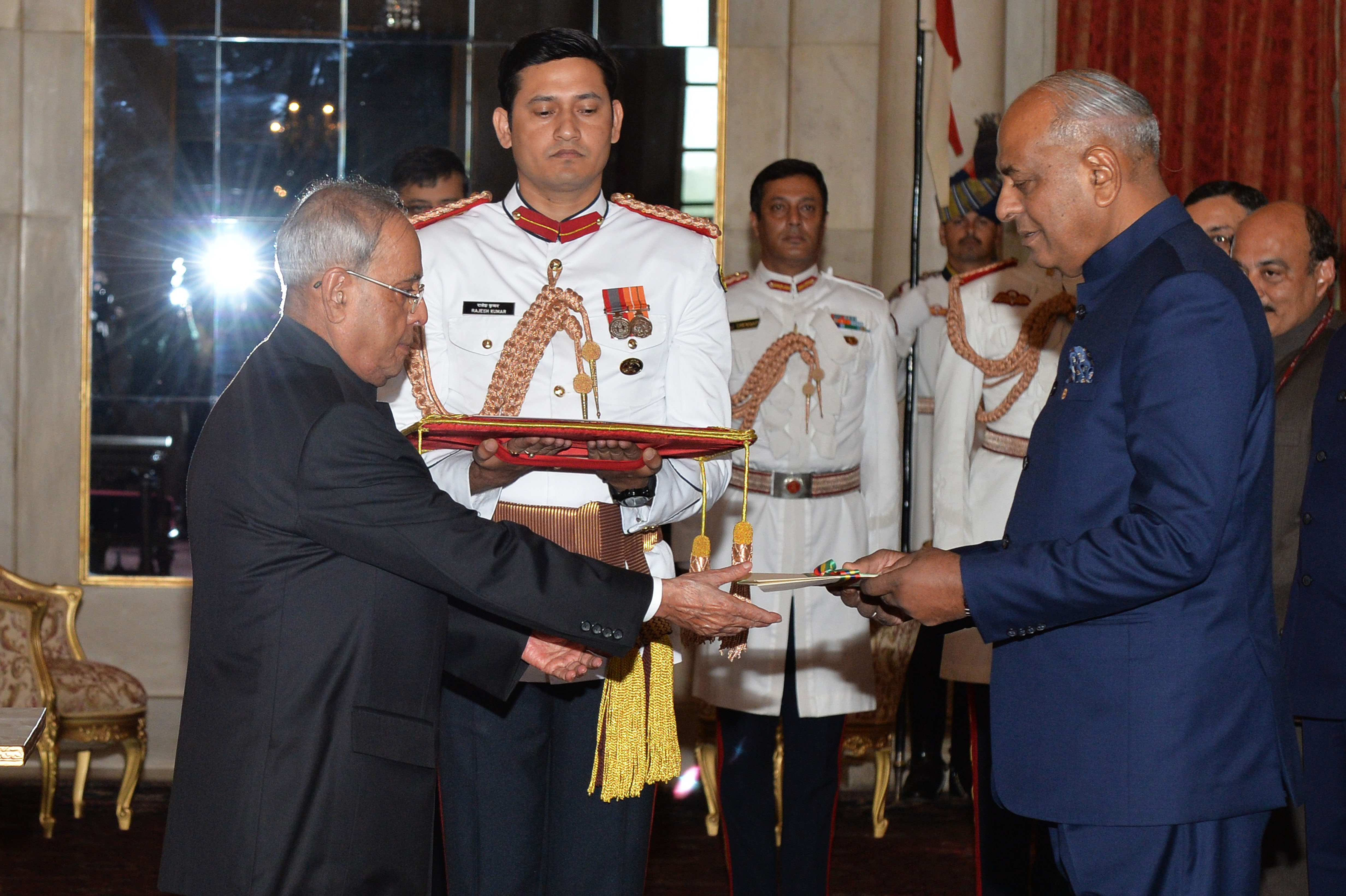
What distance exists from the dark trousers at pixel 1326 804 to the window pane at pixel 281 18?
445cm

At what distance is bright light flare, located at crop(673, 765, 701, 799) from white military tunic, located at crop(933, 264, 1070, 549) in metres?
1.63

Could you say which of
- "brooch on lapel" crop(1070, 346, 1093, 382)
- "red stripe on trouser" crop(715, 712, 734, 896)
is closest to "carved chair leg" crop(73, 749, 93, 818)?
"red stripe on trouser" crop(715, 712, 734, 896)

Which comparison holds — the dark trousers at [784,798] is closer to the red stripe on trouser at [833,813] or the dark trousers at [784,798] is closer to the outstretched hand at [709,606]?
the red stripe on trouser at [833,813]

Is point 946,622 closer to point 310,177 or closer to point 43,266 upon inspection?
point 310,177

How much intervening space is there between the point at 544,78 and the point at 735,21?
3353 millimetres

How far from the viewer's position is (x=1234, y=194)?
374 cm

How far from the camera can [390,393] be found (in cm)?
258

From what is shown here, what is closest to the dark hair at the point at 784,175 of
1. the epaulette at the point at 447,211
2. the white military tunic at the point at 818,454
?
the white military tunic at the point at 818,454

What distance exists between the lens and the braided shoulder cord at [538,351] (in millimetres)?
2520

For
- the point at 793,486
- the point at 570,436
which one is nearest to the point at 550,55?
the point at 570,436

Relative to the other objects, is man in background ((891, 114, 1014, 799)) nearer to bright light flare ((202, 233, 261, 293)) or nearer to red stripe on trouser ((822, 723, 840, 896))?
red stripe on trouser ((822, 723, 840, 896))

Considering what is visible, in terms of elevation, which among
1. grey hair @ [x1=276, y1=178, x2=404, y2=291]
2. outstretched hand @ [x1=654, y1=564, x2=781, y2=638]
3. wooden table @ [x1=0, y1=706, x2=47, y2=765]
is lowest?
wooden table @ [x1=0, y1=706, x2=47, y2=765]

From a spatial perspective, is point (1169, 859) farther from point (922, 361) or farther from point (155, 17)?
point (155, 17)

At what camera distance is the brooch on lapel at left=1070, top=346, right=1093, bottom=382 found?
1.95 meters
